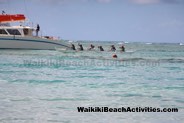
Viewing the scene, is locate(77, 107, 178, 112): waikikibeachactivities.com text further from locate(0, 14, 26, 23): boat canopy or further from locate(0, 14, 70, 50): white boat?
locate(0, 14, 26, 23): boat canopy

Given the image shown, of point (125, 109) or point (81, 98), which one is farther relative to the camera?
point (81, 98)

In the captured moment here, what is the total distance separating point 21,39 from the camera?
42062 mm

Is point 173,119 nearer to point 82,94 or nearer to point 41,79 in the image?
point 82,94

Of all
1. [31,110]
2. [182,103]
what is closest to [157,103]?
[182,103]

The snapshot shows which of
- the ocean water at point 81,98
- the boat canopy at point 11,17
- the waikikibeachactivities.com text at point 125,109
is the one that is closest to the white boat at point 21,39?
the boat canopy at point 11,17

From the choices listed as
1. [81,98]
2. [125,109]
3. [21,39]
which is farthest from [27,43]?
[125,109]

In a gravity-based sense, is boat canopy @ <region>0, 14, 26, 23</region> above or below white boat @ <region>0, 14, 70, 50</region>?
above

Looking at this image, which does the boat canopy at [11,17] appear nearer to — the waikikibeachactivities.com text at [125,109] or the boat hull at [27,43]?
the boat hull at [27,43]

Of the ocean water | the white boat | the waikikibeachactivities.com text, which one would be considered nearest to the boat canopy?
the white boat

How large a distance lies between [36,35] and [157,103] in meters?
33.0

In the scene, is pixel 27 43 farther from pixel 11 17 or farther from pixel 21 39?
pixel 11 17

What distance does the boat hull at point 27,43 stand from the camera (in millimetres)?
41625

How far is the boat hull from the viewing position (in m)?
41.6

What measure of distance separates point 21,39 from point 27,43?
0.83 metres
